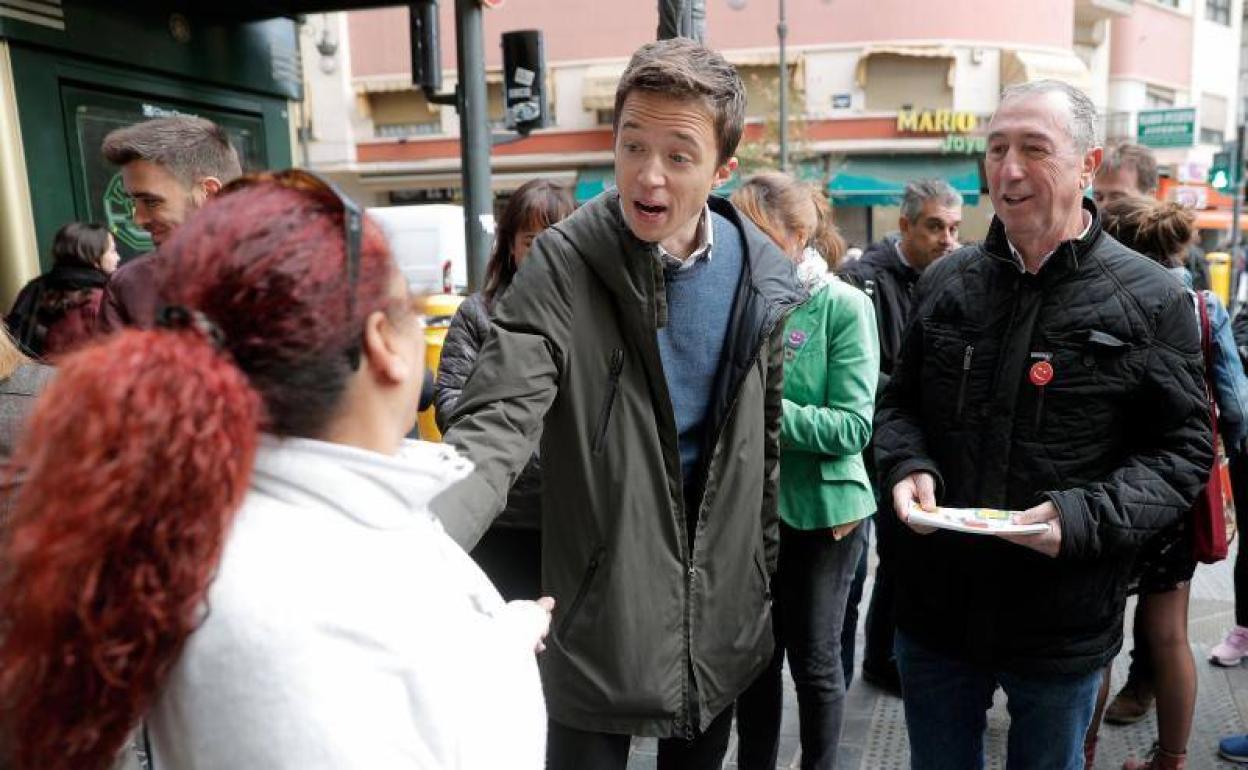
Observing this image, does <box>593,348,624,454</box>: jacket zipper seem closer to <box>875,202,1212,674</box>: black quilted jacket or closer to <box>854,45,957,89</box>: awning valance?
<box>875,202,1212,674</box>: black quilted jacket

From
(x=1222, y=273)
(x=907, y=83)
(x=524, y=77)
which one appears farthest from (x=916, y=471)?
(x=907, y=83)

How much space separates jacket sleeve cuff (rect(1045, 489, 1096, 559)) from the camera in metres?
1.90

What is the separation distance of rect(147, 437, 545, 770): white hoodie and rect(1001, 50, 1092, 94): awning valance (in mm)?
24124

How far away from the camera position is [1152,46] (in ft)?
86.9

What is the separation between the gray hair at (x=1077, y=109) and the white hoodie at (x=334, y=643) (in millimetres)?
1671

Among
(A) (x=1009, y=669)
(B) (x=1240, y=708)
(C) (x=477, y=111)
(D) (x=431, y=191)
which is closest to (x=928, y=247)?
(B) (x=1240, y=708)

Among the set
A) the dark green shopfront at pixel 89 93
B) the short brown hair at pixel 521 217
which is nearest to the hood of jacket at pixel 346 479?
the short brown hair at pixel 521 217

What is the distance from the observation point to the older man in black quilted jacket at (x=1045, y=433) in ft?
6.37

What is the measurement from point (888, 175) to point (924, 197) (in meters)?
20.0

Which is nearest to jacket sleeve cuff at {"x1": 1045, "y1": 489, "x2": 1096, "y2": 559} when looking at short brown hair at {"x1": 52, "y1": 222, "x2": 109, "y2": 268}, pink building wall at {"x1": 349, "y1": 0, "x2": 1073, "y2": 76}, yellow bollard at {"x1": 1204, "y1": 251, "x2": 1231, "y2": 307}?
short brown hair at {"x1": 52, "y1": 222, "x2": 109, "y2": 268}

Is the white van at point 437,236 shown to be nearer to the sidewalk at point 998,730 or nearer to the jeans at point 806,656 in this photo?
the sidewalk at point 998,730

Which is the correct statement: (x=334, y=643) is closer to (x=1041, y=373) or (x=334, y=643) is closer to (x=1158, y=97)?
(x=1041, y=373)

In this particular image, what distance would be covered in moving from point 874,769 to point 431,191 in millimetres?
24611

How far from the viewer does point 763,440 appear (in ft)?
7.19
